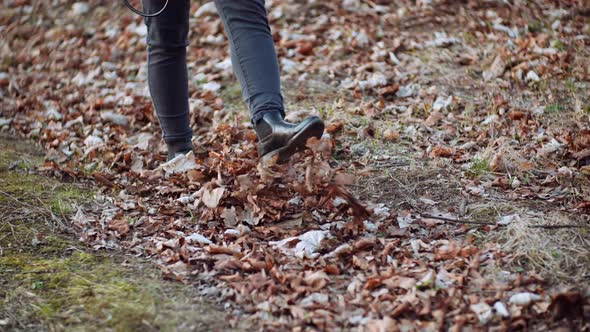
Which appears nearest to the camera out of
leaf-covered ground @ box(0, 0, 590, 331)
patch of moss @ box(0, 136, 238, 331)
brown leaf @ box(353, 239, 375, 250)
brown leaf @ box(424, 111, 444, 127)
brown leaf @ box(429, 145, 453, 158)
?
patch of moss @ box(0, 136, 238, 331)

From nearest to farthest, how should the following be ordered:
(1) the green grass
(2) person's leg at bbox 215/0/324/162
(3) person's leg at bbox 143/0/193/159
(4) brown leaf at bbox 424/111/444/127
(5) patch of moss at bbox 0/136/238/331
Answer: (5) patch of moss at bbox 0/136/238/331 < (2) person's leg at bbox 215/0/324/162 < (3) person's leg at bbox 143/0/193/159 < (1) the green grass < (4) brown leaf at bbox 424/111/444/127

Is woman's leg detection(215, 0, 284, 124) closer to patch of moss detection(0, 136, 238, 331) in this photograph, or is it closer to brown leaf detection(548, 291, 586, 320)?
patch of moss detection(0, 136, 238, 331)

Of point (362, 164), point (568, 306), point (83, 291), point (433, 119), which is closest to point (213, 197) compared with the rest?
point (83, 291)

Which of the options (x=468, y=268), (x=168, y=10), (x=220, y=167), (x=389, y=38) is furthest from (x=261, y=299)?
(x=389, y=38)

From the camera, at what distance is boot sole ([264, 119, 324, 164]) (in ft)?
8.02

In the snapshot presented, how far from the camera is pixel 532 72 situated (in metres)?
3.96

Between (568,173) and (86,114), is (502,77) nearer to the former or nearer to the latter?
(568,173)

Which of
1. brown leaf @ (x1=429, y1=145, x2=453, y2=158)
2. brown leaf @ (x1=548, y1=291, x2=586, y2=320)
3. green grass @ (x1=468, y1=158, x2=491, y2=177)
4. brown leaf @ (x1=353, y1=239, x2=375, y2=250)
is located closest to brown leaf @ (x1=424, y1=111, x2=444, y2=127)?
brown leaf @ (x1=429, y1=145, x2=453, y2=158)

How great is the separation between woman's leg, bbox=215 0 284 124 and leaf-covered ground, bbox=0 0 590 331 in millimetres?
283

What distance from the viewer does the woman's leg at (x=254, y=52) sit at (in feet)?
8.44

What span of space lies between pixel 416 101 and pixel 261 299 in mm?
2225

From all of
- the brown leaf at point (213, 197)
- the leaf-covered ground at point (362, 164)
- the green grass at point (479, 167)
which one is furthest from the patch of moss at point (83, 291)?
the green grass at point (479, 167)

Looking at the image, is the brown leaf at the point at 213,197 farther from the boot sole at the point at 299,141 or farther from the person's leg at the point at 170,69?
the person's leg at the point at 170,69

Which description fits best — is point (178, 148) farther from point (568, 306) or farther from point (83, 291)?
point (568, 306)
